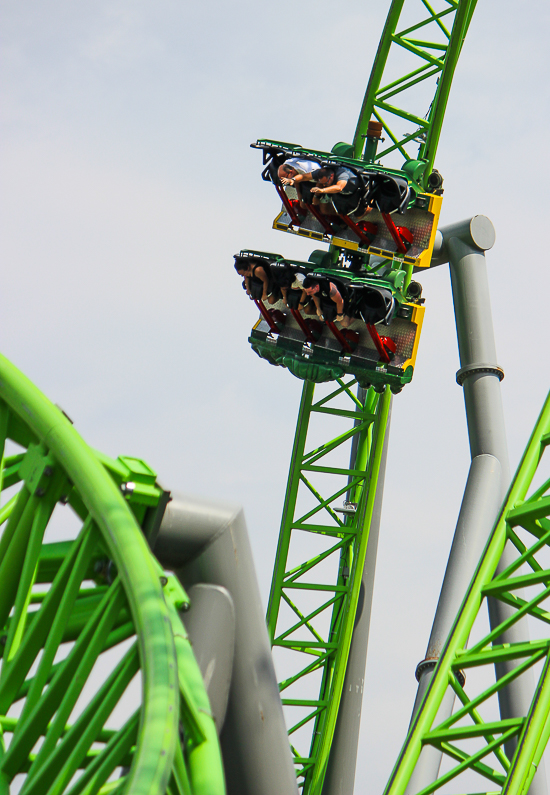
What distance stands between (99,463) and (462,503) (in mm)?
7328

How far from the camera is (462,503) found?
1228 cm

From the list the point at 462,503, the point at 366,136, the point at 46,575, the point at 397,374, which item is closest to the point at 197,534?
the point at 46,575

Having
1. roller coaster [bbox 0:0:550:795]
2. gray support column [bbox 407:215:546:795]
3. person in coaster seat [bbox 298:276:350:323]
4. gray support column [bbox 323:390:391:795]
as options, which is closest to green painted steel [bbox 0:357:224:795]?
roller coaster [bbox 0:0:550:795]

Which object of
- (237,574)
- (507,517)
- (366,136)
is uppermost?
(366,136)

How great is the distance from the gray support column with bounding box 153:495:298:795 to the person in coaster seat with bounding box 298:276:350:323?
703 cm

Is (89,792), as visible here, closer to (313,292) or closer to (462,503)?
(462,503)

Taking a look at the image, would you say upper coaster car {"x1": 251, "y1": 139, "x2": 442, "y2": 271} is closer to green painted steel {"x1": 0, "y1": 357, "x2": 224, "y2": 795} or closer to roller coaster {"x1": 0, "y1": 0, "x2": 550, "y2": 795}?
roller coaster {"x1": 0, "y1": 0, "x2": 550, "y2": 795}

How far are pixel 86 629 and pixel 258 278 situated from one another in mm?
9143

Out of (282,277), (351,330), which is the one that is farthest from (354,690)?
(282,277)

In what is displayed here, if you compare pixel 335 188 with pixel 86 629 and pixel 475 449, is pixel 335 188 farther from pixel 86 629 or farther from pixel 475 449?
pixel 86 629

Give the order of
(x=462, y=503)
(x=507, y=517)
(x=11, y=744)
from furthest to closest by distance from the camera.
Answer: (x=462, y=503), (x=507, y=517), (x=11, y=744)

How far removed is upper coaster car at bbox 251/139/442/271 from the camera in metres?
13.6

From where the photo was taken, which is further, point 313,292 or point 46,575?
point 313,292

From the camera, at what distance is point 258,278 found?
14.2 meters
